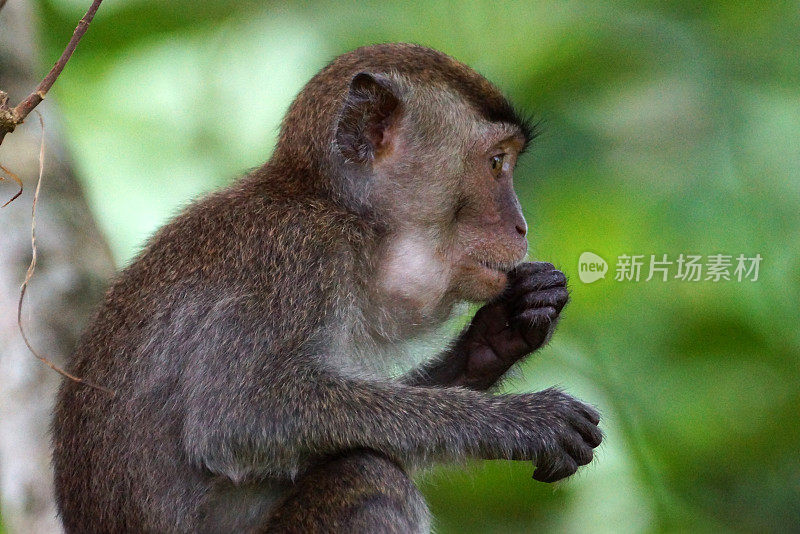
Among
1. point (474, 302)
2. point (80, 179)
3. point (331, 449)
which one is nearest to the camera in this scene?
point (331, 449)

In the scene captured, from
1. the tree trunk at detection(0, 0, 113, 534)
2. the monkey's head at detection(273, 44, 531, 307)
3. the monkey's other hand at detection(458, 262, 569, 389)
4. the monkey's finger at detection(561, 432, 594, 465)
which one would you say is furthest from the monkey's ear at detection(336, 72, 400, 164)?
the tree trunk at detection(0, 0, 113, 534)

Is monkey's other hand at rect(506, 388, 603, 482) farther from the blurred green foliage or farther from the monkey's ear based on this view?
the blurred green foliage

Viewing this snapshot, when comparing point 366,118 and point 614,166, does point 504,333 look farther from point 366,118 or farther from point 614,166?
point 614,166

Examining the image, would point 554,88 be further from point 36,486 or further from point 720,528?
point 36,486

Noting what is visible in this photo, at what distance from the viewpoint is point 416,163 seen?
4.18 m

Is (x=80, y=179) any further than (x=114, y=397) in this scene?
Yes

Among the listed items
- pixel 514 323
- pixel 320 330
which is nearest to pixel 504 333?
pixel 514 323

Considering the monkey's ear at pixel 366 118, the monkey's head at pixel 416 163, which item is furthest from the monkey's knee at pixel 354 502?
the monkey's ear at pixel 366 118

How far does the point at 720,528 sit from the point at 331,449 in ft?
12.5

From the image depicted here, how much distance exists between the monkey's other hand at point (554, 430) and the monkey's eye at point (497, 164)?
1.00 meters

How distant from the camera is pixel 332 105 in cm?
412

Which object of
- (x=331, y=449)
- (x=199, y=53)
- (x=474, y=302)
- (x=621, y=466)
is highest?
(x=199, y=53)

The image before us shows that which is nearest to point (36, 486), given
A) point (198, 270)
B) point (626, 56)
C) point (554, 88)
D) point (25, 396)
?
point (25, 396)

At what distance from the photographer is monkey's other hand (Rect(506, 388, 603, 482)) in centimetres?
401
